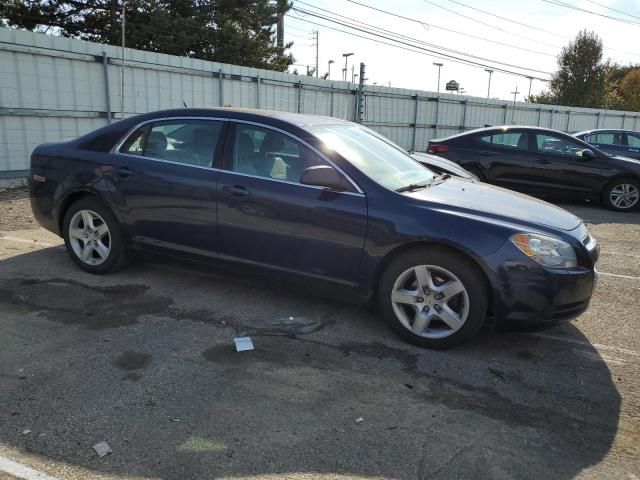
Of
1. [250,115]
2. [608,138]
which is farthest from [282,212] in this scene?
[608,138]

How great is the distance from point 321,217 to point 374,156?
840 millimetres

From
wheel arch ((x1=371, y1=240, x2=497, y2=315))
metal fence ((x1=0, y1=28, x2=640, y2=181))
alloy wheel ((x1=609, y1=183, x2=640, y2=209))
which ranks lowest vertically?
alloy wheel ((x1=609, y1=183, x2=640, y2=209))

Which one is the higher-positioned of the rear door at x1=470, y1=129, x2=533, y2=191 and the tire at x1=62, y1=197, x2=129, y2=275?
the rear door at x1=470, y1=129, x2=533, y2=191

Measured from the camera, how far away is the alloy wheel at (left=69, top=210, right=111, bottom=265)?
5.02 metres

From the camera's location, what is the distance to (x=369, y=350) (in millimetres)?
3785

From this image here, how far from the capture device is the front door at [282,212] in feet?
12.9

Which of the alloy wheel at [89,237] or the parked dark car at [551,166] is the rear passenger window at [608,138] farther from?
the alloy wheel at [89,237]

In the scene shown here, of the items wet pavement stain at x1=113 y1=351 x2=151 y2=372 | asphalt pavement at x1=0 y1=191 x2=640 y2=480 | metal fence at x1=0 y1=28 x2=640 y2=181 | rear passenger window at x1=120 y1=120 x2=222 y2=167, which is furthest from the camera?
metal fence at x1=0 y1=28 x2=640 y2=181

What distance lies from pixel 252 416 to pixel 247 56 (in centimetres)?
2560

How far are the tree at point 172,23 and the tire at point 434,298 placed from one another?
23137 mm

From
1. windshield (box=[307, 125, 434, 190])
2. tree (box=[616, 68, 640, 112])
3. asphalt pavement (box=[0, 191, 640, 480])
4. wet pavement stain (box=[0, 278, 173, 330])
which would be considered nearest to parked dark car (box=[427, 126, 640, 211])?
asphalt pavement (box=[0, 191, 640, 480])

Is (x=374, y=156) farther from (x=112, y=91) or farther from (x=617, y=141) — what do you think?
(x=617, y=141)

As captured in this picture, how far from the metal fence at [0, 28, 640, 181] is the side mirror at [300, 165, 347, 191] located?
7.23m

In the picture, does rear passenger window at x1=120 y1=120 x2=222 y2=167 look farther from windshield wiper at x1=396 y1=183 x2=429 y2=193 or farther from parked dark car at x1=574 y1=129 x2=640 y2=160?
parked dark car at x1=574 y1=129 x2=640 y2=160
